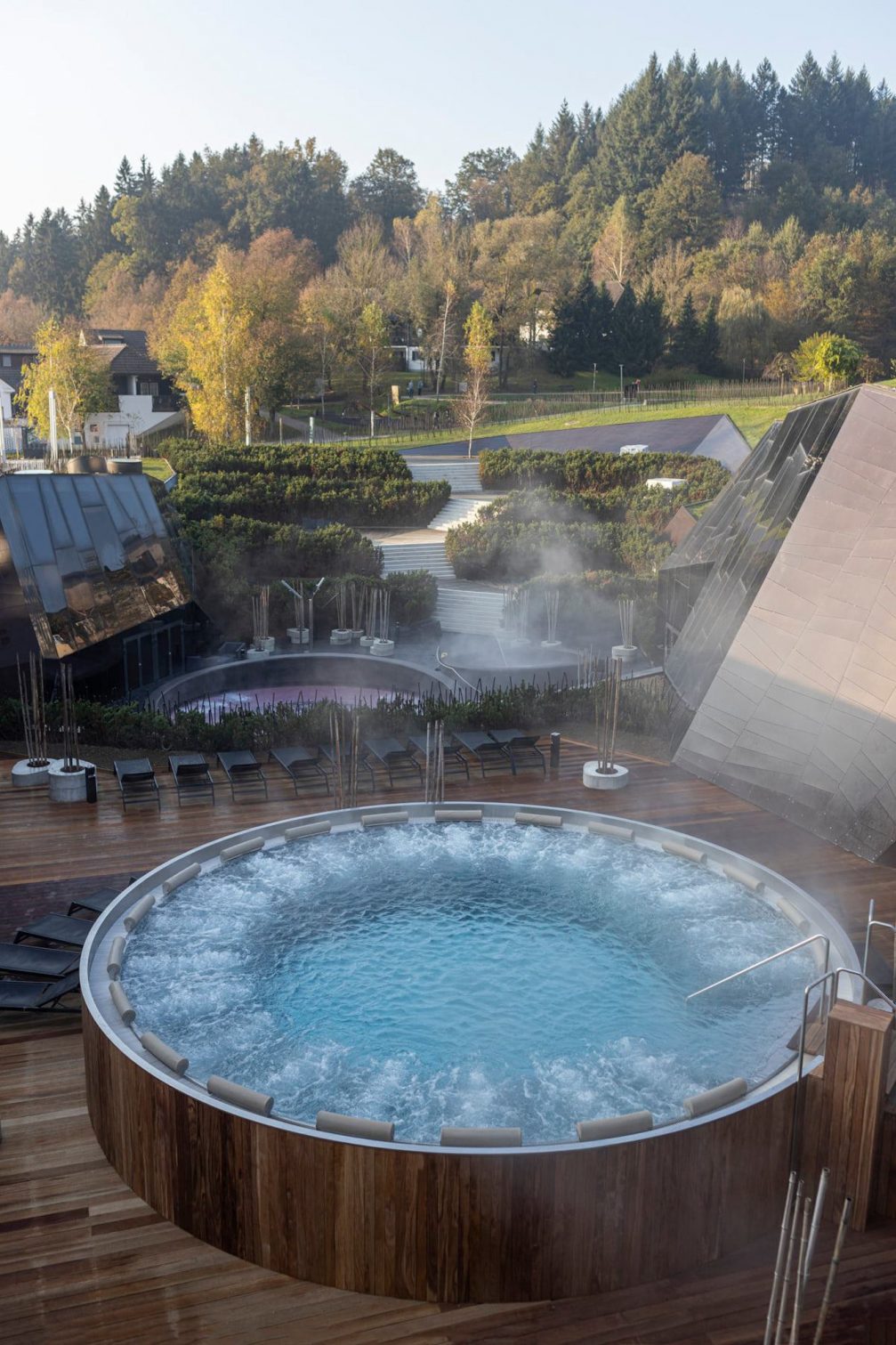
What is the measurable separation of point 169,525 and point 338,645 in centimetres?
381

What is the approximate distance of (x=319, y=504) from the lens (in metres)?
29.3

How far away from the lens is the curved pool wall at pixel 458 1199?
5.07m

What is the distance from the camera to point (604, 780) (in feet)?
38.7

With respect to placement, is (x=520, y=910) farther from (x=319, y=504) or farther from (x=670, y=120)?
(x=670, y=120)

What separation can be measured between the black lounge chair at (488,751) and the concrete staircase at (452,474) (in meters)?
22.6

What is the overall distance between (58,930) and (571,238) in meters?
70.1

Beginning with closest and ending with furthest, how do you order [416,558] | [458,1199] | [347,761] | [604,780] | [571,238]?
1. [458,1199]
2. [604,780]
3. [347,761]
4. [416,558]
5. [571,238]

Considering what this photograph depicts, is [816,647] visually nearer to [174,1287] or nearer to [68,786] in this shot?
[68,786]

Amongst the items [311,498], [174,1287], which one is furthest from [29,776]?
[311,498]

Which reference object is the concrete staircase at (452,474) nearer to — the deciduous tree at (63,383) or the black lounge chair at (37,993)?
the deciduous tree at (63,383)

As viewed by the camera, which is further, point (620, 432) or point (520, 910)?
point (620, 432)

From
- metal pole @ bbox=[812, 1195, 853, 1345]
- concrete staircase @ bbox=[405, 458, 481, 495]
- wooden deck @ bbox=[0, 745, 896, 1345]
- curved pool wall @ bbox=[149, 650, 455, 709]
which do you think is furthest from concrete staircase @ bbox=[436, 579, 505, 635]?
metal pole @ bbox=[812, 1195, 853, 1345]

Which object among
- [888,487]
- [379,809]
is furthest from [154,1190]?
[888,487]

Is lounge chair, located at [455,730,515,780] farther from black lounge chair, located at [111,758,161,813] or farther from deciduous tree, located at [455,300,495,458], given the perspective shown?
deciduous tree, located at [455,300,495,458]
